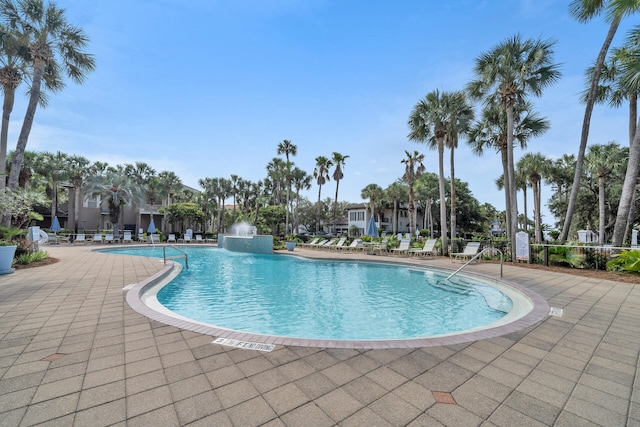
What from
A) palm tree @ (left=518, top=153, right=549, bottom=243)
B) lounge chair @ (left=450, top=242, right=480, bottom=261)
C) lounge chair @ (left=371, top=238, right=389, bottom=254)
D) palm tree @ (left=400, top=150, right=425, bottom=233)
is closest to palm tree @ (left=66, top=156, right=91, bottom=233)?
lounge chair @ (left=371, top=238, right=389, bottom=254)

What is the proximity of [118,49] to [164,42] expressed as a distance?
1.43 m

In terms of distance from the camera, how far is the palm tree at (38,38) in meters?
11.1

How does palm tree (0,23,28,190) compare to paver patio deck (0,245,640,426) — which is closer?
paver patio deck (0,245,640,426)

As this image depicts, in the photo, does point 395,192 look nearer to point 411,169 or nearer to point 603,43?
point 411,169

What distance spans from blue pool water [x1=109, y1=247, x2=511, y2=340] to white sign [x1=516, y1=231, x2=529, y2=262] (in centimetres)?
396

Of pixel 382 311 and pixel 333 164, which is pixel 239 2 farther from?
pixel 333 164

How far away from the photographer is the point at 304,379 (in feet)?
8.19

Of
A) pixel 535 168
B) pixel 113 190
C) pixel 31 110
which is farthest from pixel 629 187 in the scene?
pixel 113 190

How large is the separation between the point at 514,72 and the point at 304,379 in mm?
15431

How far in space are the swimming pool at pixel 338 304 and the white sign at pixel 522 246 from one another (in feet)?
13.2

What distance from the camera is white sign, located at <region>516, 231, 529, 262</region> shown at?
11.4 metres

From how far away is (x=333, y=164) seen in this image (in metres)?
34.9

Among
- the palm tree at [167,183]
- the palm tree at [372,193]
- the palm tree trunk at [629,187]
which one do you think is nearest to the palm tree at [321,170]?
the palm tree at [372,193]

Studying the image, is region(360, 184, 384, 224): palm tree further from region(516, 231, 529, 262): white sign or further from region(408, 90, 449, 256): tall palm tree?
region(516, 231, 529, 262): white sign
